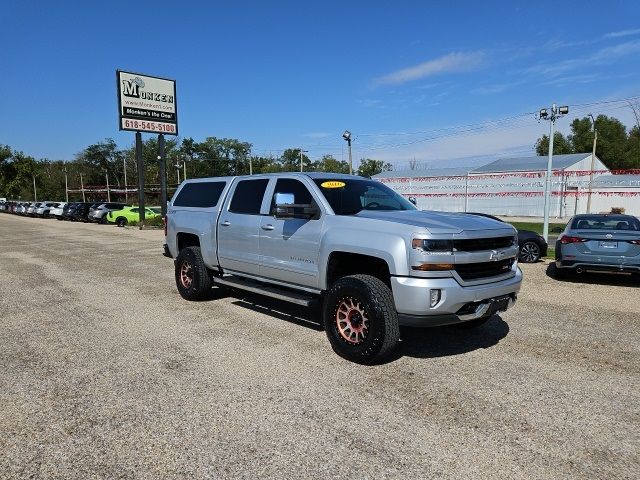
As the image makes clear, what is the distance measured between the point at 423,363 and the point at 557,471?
1.92 metres

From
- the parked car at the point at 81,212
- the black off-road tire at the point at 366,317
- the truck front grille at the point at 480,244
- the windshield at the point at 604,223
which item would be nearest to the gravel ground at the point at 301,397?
the black off-road tire at the point at 366,317

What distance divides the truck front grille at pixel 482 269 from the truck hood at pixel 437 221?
349 mm

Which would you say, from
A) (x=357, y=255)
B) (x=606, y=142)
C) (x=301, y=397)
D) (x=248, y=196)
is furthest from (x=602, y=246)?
(x=606, y=142)

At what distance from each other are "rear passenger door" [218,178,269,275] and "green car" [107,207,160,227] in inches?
962

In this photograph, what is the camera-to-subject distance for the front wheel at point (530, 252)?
11.9 meters

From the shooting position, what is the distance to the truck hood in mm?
4562

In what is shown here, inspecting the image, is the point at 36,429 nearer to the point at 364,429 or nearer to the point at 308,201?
the point at 364,429

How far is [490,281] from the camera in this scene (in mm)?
4793

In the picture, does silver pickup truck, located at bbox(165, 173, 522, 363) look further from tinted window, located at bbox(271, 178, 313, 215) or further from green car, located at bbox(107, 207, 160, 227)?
green car, located at bbox(107, 207, 160, 227)

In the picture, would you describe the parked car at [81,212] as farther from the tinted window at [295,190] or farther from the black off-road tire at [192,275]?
the tinted window at [295,190]

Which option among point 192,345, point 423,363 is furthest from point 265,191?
point 423,363

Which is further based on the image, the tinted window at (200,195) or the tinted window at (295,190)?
the tinted window at (200,195)

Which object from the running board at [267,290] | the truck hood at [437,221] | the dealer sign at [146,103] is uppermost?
the dealer sign at [146,103]

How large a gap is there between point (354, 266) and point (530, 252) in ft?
27.1
